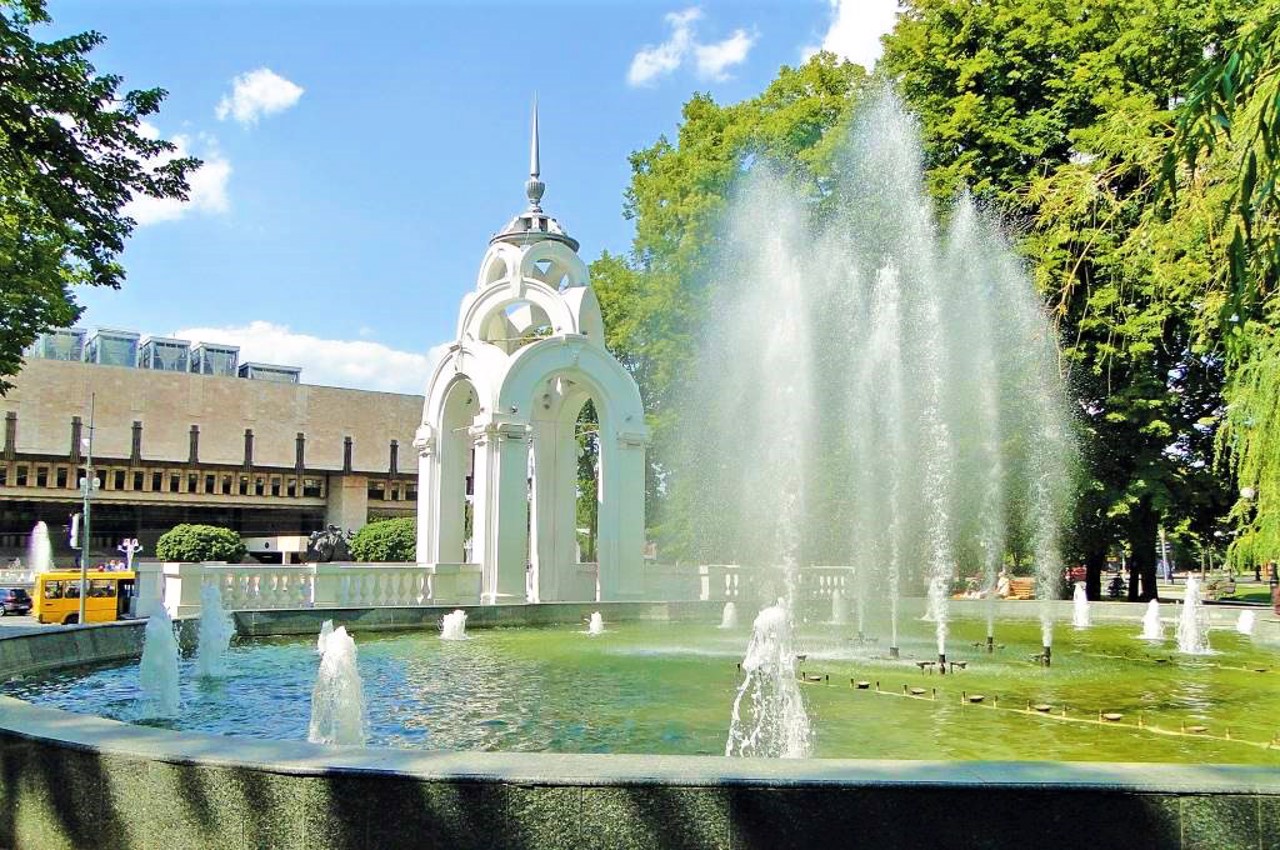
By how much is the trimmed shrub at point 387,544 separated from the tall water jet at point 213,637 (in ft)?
65.7

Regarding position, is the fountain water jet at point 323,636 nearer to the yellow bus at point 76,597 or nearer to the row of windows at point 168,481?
the yellow bus at point 76,597

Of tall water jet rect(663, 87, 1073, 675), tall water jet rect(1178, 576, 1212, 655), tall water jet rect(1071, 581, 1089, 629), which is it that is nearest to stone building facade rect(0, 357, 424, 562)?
tall water jet rect(663, 87, 1073, 675)

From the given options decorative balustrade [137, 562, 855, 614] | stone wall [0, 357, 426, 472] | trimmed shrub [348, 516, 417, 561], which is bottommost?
decorative balustrade [137, 562, 855, 614]

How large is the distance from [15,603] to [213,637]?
77.4 ft

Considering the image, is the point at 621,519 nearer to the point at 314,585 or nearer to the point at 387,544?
the point at 314,585

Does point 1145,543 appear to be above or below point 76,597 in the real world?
above

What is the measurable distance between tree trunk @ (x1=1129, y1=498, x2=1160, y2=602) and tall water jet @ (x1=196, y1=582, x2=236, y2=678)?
20.8 meters

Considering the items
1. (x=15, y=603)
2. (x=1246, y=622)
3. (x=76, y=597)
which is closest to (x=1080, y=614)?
(x=1246, y=622)

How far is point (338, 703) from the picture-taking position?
7852 mm

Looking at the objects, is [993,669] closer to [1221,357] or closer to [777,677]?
[777,677]

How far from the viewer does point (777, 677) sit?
923 centimetres

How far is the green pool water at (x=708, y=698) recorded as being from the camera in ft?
25.1

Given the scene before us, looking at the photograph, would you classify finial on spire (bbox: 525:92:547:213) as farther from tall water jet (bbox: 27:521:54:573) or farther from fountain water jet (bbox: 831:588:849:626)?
tall water jet (bbox: 27:521:54:573)

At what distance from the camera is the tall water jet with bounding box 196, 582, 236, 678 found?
11.7 meters
